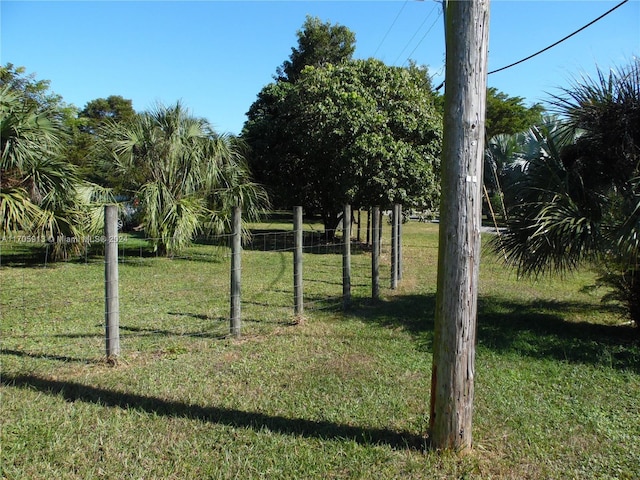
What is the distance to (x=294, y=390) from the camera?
4.38 meters

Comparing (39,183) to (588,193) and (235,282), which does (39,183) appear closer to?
(235,282)

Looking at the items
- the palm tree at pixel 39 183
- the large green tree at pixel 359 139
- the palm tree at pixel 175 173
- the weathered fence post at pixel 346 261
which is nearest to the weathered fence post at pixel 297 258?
the weathered fence post at pixel 346 261

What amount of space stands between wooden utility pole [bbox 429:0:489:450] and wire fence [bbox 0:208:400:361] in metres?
3.23

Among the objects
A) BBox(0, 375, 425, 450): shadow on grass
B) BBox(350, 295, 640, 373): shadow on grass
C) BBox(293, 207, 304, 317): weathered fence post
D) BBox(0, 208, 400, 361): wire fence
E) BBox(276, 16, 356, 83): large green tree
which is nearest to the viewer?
BBox(0, 375, 425, 450): shadow on grass

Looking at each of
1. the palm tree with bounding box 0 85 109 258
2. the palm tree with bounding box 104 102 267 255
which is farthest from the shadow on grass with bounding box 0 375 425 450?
the palm tree with bounding box 104 102 267 255

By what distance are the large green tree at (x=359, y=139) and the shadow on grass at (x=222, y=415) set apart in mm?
10720

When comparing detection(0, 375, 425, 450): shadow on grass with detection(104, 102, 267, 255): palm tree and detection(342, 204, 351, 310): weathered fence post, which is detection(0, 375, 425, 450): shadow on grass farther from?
detection(104, 102, 267, 255): palm tree

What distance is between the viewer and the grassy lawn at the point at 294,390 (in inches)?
126

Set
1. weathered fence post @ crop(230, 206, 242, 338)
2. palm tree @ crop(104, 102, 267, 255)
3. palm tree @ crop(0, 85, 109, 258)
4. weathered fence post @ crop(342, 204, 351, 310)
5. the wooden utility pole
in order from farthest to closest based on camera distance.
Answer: palm tree @ crop(104, 102, 267, 255) < palm tree @ crop(0, 85, 109, 258) < weathered fence post @ crop(342, 204, 351, 310) < weathered fence post @ crop(230, 206, 242, 338) < the wooden utility pole

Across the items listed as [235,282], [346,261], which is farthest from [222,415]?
[346,261]

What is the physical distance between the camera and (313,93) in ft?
49.8

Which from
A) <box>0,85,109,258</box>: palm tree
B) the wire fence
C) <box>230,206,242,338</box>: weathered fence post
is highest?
<box>0,85,109,258</box>: palm tree

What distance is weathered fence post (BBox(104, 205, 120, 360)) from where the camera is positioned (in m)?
4.82

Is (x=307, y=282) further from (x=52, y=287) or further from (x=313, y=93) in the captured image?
(x=313, y=93)
